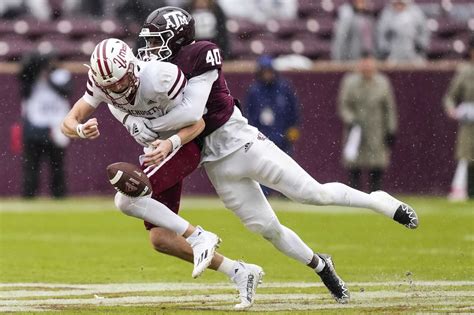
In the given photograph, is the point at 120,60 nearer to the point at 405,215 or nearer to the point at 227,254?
the point at 405,215

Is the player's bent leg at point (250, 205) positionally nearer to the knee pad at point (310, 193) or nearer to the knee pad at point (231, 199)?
the knee pad at point (231, 199)

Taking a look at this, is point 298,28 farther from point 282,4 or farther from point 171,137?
point 171,137

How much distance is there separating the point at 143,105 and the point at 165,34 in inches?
17.2

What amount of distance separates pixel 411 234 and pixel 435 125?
4.09 m

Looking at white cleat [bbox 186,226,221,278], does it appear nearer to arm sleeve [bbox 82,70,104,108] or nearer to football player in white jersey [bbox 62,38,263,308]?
Answer: football player in white jersey [bbox 62,38,263,308]

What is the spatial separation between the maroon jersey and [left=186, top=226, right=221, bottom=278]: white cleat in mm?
601

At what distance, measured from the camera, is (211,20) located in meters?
14.5

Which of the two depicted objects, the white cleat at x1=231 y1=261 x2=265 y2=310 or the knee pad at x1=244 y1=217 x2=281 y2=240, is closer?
the white cleat at x1=231 y1=261 x2=265 y2=310

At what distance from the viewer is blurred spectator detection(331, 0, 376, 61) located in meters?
16.1

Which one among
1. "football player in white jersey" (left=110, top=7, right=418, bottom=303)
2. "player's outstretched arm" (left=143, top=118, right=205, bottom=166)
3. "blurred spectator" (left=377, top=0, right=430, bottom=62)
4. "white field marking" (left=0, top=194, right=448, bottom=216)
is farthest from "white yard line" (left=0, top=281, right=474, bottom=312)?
"blurred spectator" (left=377, top=0, right=430, bottom=62)

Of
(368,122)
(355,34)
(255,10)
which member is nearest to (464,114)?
(368,122)

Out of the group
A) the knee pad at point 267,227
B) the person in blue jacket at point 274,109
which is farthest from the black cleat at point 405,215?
the person in blue jacket at point 274,109

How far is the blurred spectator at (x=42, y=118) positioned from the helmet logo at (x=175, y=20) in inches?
320

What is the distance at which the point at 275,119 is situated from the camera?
1530 centimetres
